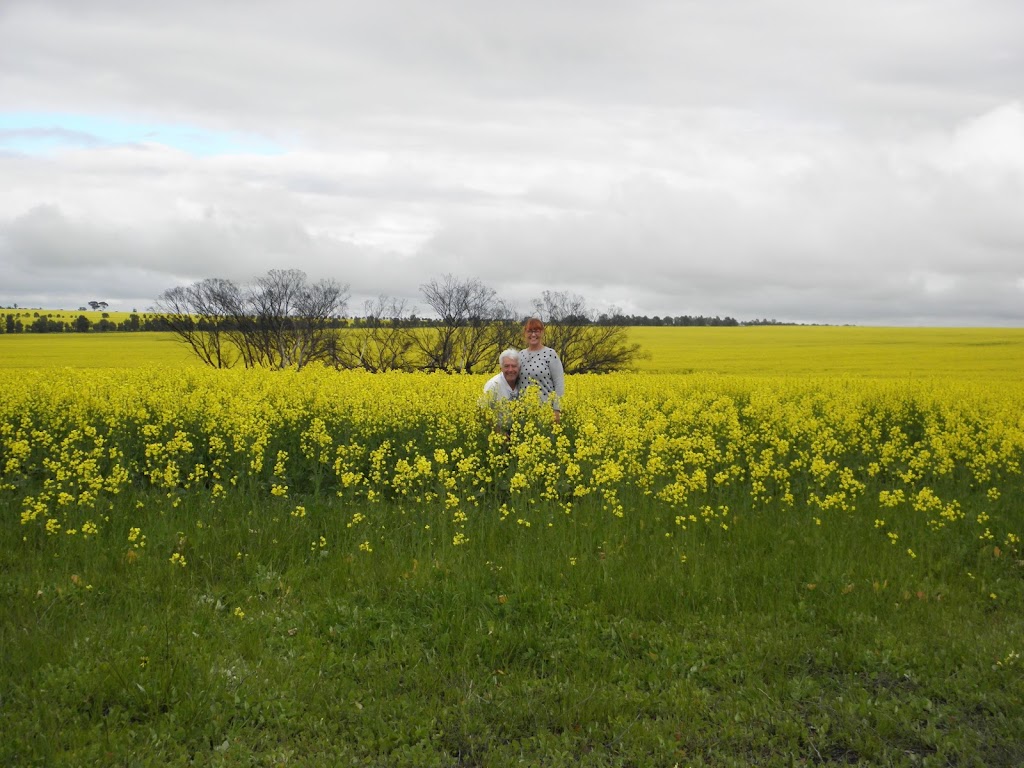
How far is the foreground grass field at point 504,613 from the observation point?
4.26 meters

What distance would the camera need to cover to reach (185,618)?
553 centimetres

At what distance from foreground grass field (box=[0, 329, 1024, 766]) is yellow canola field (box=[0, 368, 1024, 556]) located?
8 centimetres

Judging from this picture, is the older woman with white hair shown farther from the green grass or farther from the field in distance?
the field in distance

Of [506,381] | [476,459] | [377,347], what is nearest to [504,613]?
[476,459]

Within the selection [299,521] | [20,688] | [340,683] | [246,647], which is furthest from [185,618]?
[299,521]

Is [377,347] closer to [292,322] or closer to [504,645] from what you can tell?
[292,322]

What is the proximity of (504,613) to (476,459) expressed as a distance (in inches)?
132

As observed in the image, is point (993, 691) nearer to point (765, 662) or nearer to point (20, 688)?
point (765, 662)

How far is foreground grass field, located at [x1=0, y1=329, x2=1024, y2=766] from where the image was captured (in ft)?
14.0

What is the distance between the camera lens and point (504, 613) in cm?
566

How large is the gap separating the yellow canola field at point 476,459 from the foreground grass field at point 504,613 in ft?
0.26

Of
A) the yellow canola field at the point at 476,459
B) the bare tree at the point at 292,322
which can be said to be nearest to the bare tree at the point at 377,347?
the bare tree at the point at 292,322

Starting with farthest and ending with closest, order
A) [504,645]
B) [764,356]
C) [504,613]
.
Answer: [764,356] → [504,613] → [504,645]

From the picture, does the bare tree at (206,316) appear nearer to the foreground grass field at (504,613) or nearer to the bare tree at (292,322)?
the bare tree at (292,322)
